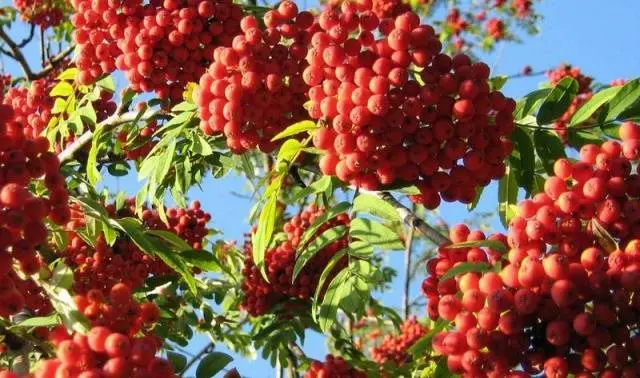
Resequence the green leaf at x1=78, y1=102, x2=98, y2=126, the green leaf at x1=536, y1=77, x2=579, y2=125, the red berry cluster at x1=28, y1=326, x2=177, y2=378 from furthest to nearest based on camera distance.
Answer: the green leaf at x1=78, y1=102, x2=98, y2=126
the green leaf at x1=536, y1=77, x2=579, y2=125
the red berry cluster at x1=28, y1=326, x2=177, y2=378

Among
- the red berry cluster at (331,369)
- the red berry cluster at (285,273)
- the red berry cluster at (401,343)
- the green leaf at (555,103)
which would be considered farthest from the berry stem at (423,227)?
the red berry cluster at (401,343)

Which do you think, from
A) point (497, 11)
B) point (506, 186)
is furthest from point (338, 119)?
point (497, 11)

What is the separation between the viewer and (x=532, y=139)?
323cm

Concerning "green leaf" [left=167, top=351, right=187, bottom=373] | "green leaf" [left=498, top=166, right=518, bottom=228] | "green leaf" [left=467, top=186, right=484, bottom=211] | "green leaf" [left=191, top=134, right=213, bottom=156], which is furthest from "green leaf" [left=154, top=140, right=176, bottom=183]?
"green leaf" [left=498, top=166, right=518, bottom=228]

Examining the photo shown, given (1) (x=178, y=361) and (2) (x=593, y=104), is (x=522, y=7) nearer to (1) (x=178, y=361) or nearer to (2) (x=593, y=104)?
(2) (x=593, y=104)

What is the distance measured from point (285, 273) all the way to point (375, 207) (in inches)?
92.5

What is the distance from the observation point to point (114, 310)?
2.22 metres

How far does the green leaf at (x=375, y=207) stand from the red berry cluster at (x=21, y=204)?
1.03 m

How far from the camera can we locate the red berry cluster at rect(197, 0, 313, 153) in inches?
125

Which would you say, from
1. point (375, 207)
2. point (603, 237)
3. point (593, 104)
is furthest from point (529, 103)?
point (603, 237)

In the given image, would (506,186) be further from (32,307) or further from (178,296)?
(178,296)

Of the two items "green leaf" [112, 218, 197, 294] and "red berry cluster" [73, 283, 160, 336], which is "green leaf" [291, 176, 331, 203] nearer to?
"green leaf" [112, 218, 197, 294]

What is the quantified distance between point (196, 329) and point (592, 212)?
3.76 m

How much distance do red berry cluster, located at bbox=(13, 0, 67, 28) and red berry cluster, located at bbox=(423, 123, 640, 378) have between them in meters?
7.87
